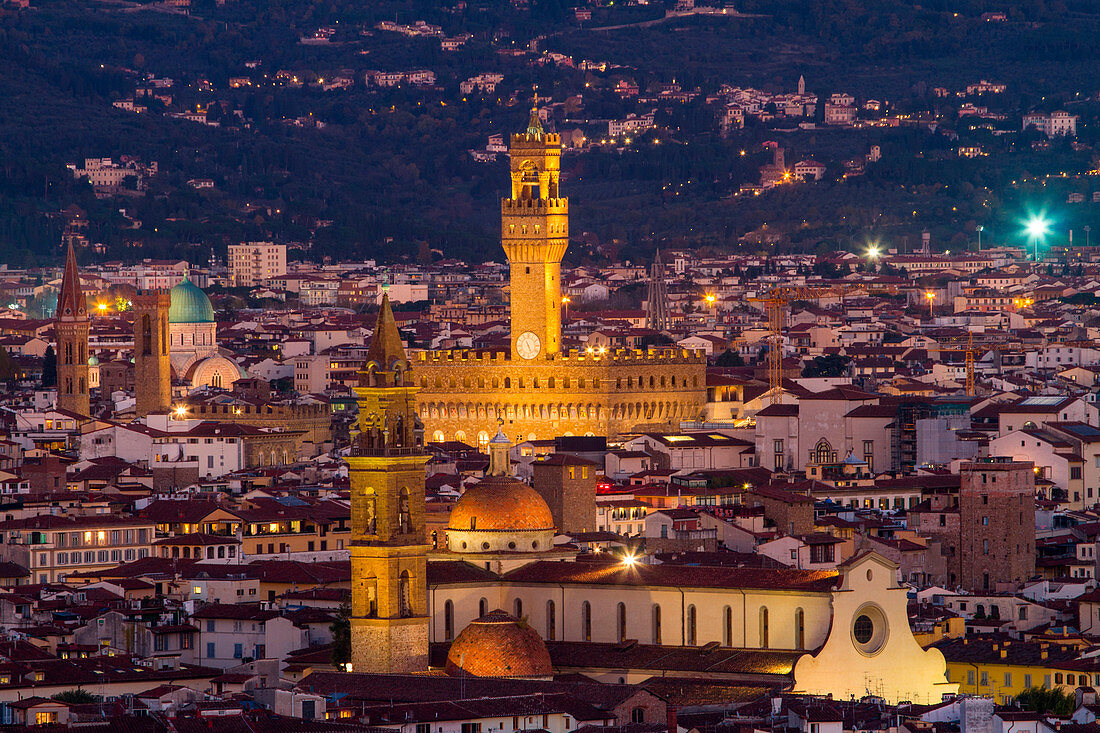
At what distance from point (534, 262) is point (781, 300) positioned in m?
20.4

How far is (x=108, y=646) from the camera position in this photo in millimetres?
52375

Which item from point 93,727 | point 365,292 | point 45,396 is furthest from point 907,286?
point 93,727

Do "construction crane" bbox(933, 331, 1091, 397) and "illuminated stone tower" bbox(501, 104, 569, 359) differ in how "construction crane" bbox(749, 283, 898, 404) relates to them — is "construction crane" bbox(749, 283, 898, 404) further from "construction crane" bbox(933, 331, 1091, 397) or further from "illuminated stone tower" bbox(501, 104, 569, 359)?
"illuminated stone tower" bbox(501, 104, 569, 359)

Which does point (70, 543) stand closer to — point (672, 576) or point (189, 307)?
point (672, 576)

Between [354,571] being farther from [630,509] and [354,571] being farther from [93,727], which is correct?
[630,509]

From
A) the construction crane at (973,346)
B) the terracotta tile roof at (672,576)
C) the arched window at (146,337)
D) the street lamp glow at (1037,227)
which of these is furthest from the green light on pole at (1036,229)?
the terracotta tile roof at (672,576)

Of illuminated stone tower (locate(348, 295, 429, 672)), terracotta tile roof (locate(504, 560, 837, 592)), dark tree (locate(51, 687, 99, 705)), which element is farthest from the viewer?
terracotta tile roof (locate(504, 560, 837, 592))

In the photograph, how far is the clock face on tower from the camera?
290 ft

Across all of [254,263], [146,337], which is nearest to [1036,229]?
[254,263]

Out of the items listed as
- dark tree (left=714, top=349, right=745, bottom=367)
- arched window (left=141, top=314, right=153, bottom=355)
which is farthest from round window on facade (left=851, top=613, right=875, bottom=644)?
dark tree (left=714, top=349, right=745, bottom=367)

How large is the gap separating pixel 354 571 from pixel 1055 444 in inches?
1069

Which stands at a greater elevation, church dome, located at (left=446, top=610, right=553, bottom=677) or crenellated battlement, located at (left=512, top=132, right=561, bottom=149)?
crenellated battlement, located at (left=512, top=132, right=561, bottom=149)

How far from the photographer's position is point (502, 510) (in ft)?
177

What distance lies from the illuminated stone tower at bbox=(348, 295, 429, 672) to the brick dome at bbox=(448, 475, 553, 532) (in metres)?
2.85
